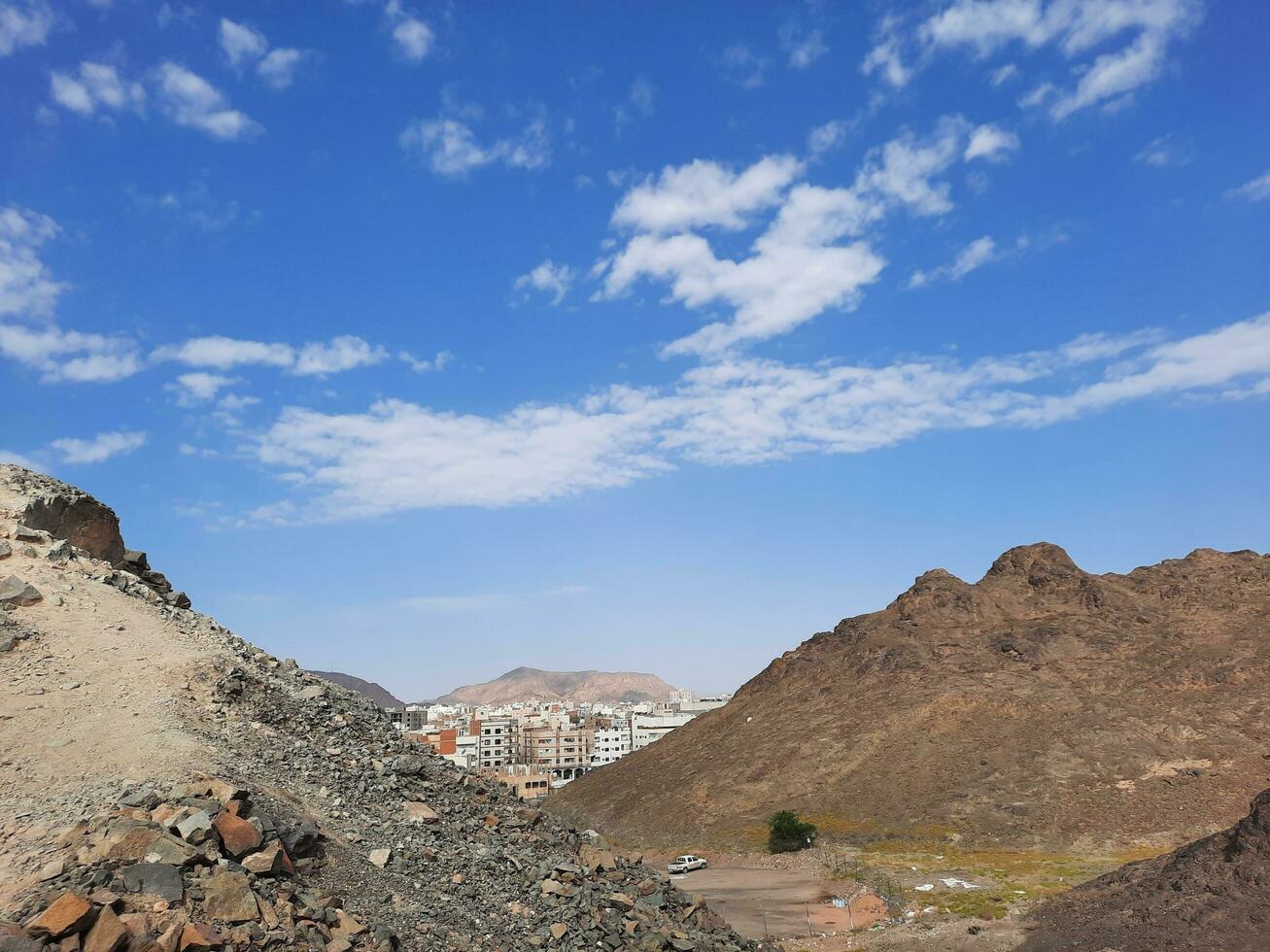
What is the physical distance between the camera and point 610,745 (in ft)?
409

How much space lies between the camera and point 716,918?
2028cm

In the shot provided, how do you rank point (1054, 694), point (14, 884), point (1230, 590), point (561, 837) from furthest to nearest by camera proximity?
point (1230, 590)
point (1054, 694)
point (561, 837)
point (14, 884)

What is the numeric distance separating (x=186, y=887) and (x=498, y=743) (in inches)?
4782

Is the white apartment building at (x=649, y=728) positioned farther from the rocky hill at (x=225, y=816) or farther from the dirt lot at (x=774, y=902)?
the rocky hill at (x=225, y=816)

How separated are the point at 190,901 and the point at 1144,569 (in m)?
105

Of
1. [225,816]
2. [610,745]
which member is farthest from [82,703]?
[610,745]

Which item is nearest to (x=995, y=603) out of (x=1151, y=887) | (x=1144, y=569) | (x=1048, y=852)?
(x=1144, y=569)

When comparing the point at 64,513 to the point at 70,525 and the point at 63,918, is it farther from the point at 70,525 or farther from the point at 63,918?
the point at 63,918

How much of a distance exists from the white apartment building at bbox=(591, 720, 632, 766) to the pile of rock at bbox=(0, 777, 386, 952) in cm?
11290

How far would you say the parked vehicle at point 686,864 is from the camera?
189 feet

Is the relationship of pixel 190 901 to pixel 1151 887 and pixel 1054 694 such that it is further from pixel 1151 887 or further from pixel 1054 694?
pixel 1054 694

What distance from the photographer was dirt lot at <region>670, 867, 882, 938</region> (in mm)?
38250

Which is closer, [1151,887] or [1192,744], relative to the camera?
[1151,887]

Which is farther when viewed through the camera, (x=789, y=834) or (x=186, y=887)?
(x=789, y=834)
